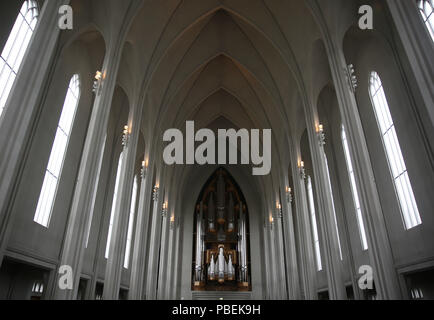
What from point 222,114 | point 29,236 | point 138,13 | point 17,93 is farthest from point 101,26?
point 222,114

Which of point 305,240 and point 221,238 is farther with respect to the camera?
point 221,238

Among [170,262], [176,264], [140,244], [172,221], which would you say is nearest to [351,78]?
[140,244]

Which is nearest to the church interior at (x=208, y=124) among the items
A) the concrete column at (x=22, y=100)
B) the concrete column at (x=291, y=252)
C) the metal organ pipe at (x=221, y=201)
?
the concrete column at (x=22, y=100)

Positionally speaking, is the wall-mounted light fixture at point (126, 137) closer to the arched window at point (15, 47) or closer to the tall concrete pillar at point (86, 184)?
the tall concrete pillar at point (86, 184)

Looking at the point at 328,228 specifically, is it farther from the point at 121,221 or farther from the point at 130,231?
the point at 130,231

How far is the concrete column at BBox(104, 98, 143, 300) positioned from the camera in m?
10.1

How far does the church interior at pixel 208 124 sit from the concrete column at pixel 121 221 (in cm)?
6

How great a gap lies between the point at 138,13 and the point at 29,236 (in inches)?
354

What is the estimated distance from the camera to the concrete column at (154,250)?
16.0 meters

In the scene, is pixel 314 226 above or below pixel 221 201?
below

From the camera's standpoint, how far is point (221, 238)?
24.4 meters

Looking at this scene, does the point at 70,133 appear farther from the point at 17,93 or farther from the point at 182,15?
the point at 182,15

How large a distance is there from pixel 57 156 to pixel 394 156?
11.2 metres

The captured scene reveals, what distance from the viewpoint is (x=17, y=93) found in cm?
555
